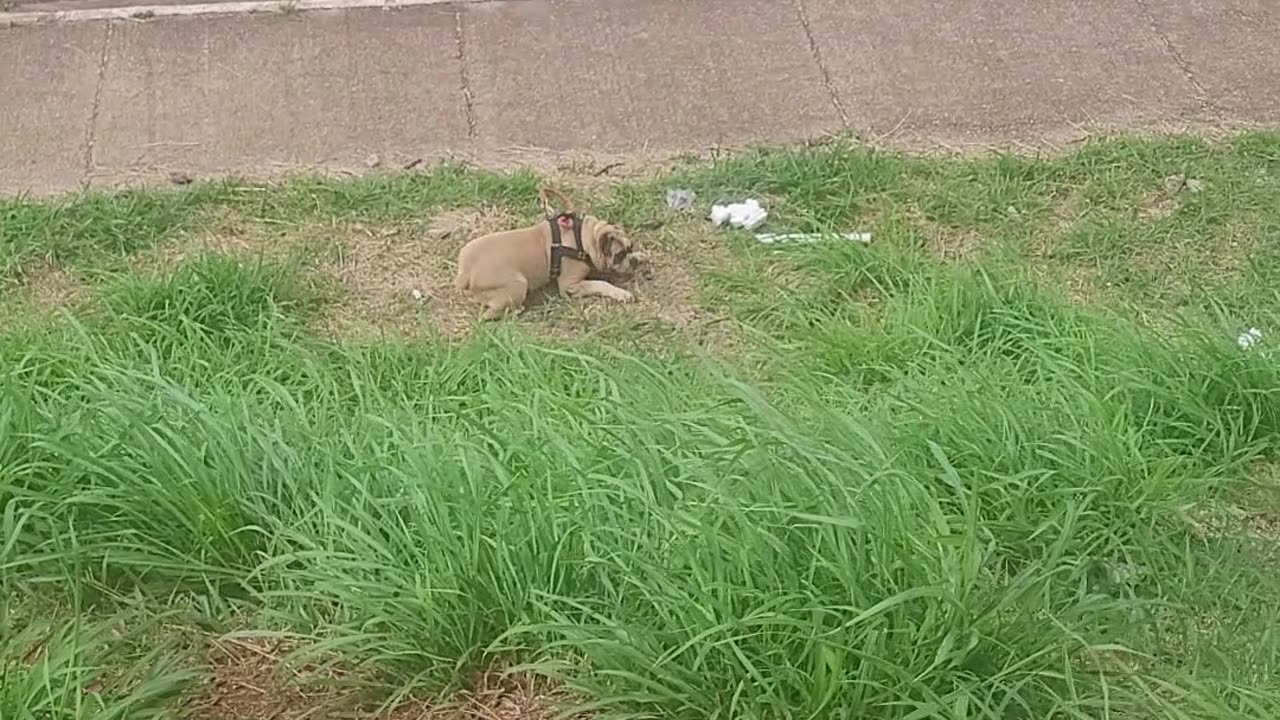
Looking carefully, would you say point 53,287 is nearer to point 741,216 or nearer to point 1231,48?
point 741,216

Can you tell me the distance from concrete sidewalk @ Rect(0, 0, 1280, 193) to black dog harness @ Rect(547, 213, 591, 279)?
2.49 ft

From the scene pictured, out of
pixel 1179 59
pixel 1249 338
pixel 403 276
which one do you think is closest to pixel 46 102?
pixel 403 276

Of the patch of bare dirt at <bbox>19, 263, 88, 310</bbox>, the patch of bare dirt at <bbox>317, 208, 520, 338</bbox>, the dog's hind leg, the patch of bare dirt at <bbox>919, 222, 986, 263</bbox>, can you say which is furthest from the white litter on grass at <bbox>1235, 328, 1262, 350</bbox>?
the patch of bare dirt at <bbox>19, 263, 88, 310</bbox>

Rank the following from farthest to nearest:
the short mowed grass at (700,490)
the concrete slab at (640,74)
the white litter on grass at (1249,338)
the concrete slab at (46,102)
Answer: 1. the concrete slab at (640,74)
2. the concrete slab at (46,102)
3. the white litter on grass at (1249,338)
4. the short mowed grass at (700,490)

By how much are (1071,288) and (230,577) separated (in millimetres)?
2455

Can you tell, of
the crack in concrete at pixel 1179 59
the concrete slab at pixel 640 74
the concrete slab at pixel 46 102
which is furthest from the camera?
the crack in concrete at pixel 1179 59

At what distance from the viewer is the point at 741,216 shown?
4.33m

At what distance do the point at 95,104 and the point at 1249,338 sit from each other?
3.57 metres

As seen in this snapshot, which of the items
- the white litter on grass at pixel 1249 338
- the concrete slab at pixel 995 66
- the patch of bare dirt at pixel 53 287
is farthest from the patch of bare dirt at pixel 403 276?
the white litter on grass at pixel 1249 338

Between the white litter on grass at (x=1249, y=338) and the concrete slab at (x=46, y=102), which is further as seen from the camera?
the concrete slab at (x=46, y=102)

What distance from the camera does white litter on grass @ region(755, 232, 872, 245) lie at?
4199 millimetres

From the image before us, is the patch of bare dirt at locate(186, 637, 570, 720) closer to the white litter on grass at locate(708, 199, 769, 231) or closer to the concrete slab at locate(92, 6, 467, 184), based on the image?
the white litter on grass at locate(708, 199, 769, 231)

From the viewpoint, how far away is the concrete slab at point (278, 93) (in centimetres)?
464

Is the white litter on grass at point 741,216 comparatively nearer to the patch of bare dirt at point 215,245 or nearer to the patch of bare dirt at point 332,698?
the patch of bare dirt at point 215,245
